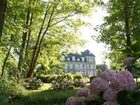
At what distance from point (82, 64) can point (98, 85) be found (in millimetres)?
136804

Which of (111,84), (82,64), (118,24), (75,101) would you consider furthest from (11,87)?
(82,64)

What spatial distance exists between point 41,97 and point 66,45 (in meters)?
22.9

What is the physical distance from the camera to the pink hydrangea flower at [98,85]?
4.44 m

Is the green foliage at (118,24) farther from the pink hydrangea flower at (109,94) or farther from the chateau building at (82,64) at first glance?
the chateau building at (82,64)

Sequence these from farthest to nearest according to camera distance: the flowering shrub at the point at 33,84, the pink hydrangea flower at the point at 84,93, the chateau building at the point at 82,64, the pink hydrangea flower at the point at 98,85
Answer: the chateau building at the point at 82,64 < the flowering shrub at the point at 33,84 < the pink hydrangea flower at the point at 84,93 < the pink hydrangea flower at the point at 98,85

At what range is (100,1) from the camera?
105ft

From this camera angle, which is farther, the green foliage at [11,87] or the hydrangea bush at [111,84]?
the green foliage at [11,87]

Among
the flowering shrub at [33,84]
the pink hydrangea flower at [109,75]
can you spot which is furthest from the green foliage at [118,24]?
the pink hydrangea flower at [109,75]

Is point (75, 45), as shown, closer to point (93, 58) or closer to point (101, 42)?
point (101, 42)

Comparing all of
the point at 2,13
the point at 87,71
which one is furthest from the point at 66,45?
the point at 87,71

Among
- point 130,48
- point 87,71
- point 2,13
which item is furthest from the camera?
point 87,71

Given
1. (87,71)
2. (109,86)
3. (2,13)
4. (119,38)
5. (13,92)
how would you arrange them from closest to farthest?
1. (109,86)
2. (2,13)
3. (13,92)
4. (119,38)
5. (87,71)

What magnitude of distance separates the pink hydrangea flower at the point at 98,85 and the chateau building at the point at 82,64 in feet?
426

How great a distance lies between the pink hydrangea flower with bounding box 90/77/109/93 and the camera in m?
4.44
